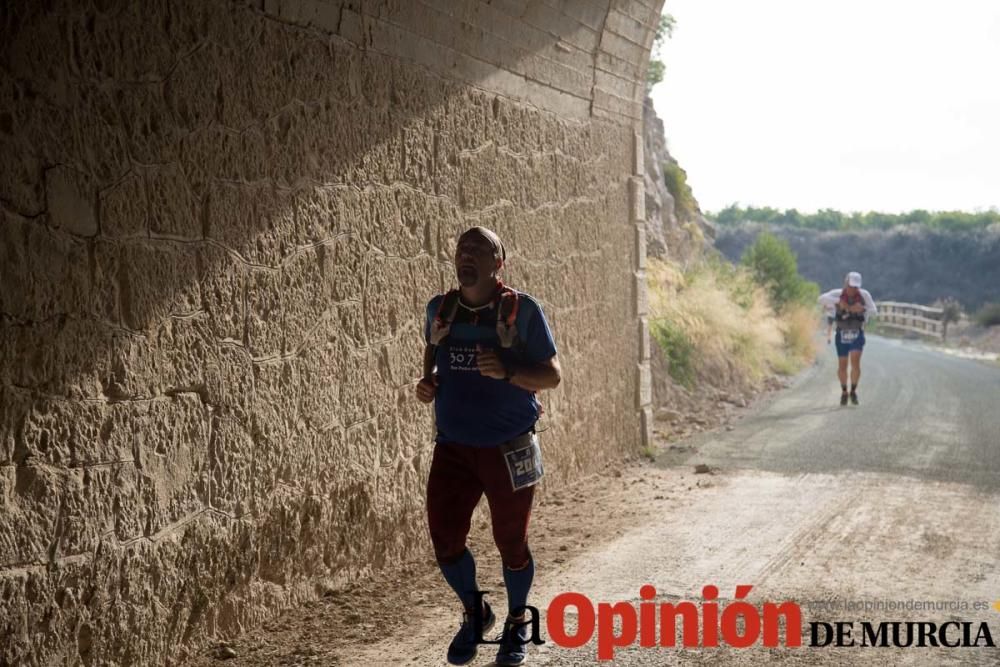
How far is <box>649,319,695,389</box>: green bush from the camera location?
46.4 ft

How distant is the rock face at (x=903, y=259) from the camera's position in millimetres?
54875

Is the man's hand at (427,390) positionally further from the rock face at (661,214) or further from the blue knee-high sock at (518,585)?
the rock face at (661,214)

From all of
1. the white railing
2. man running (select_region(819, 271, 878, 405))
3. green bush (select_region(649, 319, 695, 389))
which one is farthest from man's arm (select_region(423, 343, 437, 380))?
the white railing

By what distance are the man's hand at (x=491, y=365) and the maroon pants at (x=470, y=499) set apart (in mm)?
336

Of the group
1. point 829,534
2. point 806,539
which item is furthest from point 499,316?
point 829,534

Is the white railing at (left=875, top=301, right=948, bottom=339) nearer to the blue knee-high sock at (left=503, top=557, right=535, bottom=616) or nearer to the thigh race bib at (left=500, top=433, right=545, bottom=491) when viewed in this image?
the blue knee-high sock at (left=503, top=557, right=535, bottom=616)

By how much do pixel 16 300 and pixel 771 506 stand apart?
5662 millimetres

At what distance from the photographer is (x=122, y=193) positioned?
13.8 ft

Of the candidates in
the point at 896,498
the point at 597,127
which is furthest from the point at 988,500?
the point at 597,127

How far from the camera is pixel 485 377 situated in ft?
14.3

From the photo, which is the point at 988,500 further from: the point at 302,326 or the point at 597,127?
the point at 302,326

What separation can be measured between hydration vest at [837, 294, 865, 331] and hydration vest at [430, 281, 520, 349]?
1040 cm

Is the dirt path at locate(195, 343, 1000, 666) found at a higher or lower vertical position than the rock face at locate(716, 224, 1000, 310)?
lower

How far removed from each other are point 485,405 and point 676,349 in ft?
34.1
